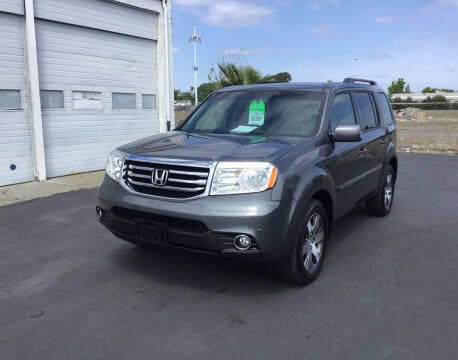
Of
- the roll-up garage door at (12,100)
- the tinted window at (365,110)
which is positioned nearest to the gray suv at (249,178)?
the tinted window at (365,110)

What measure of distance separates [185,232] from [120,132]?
8.43m

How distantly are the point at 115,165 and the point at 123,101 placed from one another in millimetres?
7763

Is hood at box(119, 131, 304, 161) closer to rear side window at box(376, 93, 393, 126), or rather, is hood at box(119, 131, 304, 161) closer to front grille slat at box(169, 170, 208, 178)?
front grille slat at box(169, 170, 208, 178)

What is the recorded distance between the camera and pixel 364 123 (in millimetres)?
5430

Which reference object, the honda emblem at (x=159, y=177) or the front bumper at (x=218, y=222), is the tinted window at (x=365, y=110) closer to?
the front bumper at (x=218, y=222)

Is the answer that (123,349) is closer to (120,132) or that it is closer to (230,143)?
(230,143)

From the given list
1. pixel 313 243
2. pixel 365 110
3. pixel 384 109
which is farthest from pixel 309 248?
pixel 384 109

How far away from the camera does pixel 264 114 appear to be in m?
4.51

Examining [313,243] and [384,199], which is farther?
[384,199]

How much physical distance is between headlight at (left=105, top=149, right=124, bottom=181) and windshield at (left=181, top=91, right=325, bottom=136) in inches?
41.0

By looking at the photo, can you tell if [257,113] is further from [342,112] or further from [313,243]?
[313,243]

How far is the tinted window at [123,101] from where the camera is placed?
11.1m

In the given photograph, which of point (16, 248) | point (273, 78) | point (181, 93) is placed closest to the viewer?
point (16, 248)

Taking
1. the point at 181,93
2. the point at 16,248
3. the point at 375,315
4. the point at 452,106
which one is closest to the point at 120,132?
the point at 16,248
